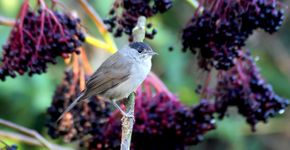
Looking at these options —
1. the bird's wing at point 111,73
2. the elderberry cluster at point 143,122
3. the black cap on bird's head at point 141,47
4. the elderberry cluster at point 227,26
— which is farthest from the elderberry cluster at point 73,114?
the elderberry cluster at point 227,26

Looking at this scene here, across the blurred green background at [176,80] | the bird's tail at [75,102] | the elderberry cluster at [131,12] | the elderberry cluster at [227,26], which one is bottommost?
the bird's tail at [75,102]

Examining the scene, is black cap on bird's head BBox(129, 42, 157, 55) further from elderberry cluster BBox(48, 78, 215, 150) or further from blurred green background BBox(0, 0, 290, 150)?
blurred green background BBox(0, 0, 290, 150)

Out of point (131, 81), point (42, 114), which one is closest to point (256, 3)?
point (131, 81)

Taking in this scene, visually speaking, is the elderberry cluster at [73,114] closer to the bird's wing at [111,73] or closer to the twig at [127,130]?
the bird's wing at [111,73]

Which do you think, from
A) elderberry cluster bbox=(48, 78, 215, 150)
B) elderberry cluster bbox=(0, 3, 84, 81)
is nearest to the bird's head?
elderberry cluster bbox=(48, 78, 215, 150)

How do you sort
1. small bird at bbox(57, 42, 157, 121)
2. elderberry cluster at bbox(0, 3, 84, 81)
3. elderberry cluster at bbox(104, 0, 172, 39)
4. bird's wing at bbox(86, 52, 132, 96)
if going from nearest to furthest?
elderberry cluster at bbox(0, 3, 84, 81) < elderberry cluster at bbox(104, 0, 172, 39) < small bird at bbox(57, 42, 157, 121) < bird's wing at bbox(86, 52, 132, 96)
